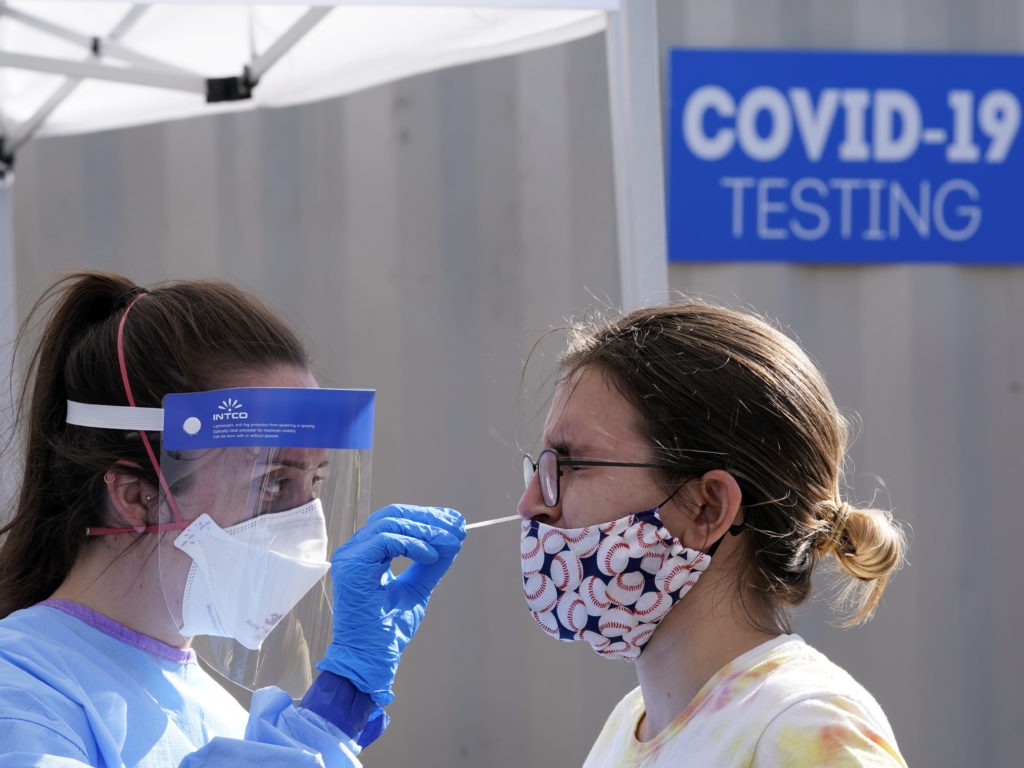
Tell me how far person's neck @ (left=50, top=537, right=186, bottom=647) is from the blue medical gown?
0.08ft

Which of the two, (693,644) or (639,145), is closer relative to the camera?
(693,644)

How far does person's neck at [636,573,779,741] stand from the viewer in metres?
1.37

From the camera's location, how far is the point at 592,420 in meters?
1.46

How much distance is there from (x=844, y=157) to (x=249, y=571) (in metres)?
2.70

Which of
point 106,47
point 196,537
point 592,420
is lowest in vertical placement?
point 196,537

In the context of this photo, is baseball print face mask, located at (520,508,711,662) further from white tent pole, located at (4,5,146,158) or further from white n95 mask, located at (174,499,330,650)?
white tent pole, located at (4,5,146,158)

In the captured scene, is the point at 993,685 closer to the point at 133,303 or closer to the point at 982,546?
the point at 982,546

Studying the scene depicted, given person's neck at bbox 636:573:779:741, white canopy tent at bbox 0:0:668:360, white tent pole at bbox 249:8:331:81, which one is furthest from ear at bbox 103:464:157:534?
white tent pole at bbox 249:8:331:81

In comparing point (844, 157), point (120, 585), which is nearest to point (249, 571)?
point (120, 585)

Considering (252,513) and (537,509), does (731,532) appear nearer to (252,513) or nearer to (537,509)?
(537,509)

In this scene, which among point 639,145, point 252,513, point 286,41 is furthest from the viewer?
point 286,41

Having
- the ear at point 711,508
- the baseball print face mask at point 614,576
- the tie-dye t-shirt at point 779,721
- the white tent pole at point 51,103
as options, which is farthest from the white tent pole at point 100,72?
the tie-dye t-shirt at point 779,721

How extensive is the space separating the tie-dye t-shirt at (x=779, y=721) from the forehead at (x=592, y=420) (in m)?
0.32

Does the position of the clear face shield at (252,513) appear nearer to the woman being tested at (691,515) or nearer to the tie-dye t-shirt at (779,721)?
the woman being tested at (691,515)
